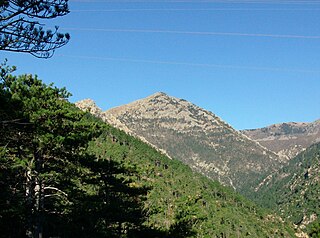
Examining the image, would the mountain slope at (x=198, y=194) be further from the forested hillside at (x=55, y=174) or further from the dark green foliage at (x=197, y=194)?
the forested hillside at (x=55, y=174)

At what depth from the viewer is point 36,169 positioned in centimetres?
2027

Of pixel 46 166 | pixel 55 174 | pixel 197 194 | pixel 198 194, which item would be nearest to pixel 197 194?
pixel 197 194

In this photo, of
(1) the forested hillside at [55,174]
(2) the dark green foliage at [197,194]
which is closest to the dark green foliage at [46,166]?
(1) the forested hillside at [55,174]

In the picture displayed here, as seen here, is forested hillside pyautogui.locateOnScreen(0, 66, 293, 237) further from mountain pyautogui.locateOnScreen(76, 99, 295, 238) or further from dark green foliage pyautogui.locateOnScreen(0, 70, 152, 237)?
mountain pyautogui.locateOnScreen(76, 99, 295, 238)

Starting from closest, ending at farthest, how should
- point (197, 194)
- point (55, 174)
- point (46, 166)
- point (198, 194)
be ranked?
1. point (55, 174)
2. point (46, 166)
3. point (197, 194)
4. point (198, 194)

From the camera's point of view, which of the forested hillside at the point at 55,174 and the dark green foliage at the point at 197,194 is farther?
the dark green foliage at the point at 197,194

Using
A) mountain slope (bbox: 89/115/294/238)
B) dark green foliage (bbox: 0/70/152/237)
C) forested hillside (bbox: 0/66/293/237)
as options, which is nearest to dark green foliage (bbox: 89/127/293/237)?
mountain slope (bbox: 89/115/294/238)

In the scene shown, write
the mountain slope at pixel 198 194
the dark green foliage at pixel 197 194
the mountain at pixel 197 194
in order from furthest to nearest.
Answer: the dark green foliage at pixel 197 194, the mountain slope at pixel 198 194, the mountain at pixel 197 194

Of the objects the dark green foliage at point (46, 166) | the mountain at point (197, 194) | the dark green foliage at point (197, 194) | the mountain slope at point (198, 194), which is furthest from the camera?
the dark green foliage at point (197, 194)

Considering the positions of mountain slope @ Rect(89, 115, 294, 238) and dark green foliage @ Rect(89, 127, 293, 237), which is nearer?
mountain slope @ Rect(89, 115, 294, 238)

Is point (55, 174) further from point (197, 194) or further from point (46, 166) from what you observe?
point (197, 194)

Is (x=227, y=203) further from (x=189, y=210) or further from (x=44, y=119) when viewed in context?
(x=44, y=119)

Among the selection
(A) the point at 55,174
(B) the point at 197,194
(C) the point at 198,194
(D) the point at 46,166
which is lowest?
(A) the point at 55,174

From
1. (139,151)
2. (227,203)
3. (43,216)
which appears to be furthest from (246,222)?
(43,216)
